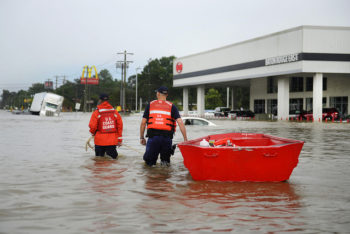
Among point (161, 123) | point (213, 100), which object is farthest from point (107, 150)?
point (213, 100)

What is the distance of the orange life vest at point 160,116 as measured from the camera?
9.24 meters

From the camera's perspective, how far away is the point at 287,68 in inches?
1858

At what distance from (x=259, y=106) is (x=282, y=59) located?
18044mm

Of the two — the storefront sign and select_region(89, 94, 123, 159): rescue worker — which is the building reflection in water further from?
the storefront sign

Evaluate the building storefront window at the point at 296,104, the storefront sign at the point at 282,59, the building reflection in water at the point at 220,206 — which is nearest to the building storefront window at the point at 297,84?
the building storefront window at the point at 296,104

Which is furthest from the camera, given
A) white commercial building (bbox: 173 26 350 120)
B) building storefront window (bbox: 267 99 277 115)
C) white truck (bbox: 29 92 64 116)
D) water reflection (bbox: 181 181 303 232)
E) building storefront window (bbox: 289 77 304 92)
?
white truck (bbox: 29 92 64 116)

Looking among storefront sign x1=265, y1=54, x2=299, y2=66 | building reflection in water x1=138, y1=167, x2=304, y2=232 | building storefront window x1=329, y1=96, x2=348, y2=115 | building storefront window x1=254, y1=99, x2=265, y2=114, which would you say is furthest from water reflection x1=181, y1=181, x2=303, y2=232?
building storefront window x1=254, y1=99, x2=265, y2=114

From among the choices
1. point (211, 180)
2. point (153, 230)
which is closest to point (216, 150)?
point (211, 180)

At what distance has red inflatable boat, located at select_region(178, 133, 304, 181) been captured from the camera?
309 inches

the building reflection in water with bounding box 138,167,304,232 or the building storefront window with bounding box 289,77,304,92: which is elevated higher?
the building storefront window with bounding box 289,77,304,92

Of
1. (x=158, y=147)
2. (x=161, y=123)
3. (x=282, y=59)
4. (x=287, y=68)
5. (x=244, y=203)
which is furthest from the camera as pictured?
(x=282, y=59)

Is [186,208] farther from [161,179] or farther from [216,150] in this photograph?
[161,179]

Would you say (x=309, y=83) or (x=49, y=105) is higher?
(x=309, y=83)

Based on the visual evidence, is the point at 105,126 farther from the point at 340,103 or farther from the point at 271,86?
the point at 271,86
